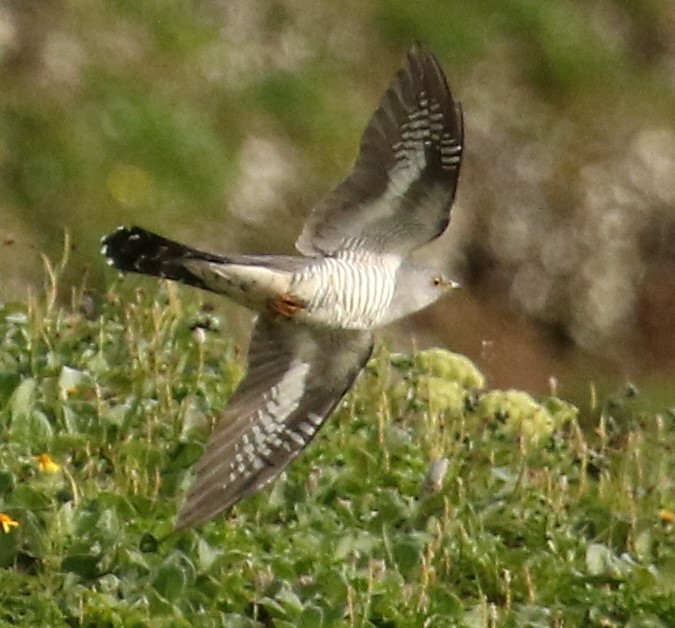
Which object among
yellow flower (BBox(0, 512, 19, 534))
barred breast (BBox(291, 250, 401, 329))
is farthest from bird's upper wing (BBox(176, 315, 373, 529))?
yellow flower (BBox(0, 512, 19, 534))

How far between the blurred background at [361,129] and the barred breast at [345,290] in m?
4.11

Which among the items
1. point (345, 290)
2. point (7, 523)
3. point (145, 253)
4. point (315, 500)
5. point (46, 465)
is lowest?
point (7, 523)

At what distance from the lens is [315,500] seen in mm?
7391

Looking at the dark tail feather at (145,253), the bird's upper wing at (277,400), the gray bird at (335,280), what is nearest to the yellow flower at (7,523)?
the gray bird at (335,280)

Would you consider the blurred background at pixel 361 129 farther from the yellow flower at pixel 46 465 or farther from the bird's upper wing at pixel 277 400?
the yellow flower at pixel 46 465

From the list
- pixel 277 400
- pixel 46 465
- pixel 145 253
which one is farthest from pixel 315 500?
pixel 145 253

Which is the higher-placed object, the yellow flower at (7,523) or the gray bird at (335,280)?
the gray bird at (335,280)

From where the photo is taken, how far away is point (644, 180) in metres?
13.9

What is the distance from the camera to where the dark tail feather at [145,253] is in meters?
6.41

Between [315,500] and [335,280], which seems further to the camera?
[315,500]

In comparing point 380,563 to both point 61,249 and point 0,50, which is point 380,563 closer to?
point 61,249

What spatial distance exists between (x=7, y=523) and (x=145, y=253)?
965 mm

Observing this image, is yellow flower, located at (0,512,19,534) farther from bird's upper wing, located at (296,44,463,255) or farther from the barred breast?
bird's upper wing, located at (296,44,463,255)

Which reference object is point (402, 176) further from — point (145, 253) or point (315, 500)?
point (315, 500)
